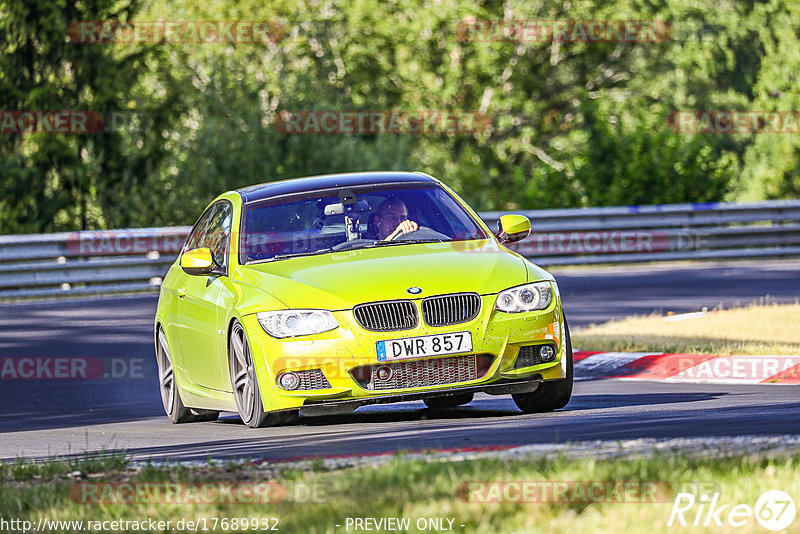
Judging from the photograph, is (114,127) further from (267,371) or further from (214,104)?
(267,371)

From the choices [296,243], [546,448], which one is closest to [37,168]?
[296,243]

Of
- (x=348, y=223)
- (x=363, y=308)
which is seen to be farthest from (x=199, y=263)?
(x=363, y=308)

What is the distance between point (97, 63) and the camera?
30.4 m

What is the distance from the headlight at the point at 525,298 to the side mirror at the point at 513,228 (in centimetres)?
93

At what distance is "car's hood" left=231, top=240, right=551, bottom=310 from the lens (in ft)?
28.8

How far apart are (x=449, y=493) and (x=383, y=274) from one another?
11.5ft

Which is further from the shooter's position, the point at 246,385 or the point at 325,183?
the point at 325,183

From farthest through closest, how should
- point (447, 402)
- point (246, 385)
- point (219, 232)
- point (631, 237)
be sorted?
point (631, 237)
point (447, 402)
point (219, 232)
point (246, 385)

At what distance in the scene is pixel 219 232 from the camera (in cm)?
1056

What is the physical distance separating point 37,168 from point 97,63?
7.90ft

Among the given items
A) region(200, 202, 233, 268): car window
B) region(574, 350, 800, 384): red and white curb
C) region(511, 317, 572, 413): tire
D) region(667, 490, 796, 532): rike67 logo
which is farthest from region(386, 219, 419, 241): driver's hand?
region(667, 490, 796, 532): rike67 logo

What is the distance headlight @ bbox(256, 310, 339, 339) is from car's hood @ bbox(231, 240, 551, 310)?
47mm

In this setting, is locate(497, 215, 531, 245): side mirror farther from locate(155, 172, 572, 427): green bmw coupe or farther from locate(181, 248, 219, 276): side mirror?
locate(181, 248, 219, 276): side mirror

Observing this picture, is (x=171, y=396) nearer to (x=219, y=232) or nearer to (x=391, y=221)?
(x=219, y=232)
